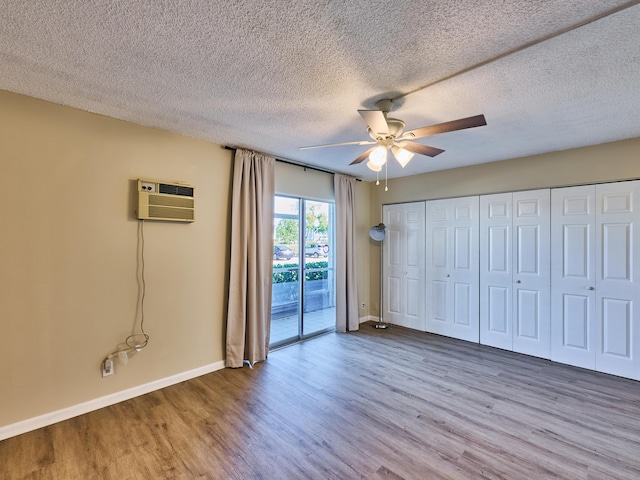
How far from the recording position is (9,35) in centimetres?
156

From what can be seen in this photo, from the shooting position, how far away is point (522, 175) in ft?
12.3

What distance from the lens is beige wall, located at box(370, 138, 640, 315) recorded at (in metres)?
3.14

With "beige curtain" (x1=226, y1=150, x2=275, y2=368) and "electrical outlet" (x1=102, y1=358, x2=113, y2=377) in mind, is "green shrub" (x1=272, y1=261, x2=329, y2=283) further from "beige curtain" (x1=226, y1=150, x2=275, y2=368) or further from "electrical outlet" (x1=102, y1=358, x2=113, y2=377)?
"electrical outlet" (x1=102, y1=358, x2=113, y2=377)

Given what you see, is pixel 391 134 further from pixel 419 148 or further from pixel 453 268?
pixel 453 268

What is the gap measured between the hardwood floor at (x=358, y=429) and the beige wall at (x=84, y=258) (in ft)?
1.21

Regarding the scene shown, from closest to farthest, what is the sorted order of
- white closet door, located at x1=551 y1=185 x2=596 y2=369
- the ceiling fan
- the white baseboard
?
the ceiling fan
the white baseboard
white closet door, located at x1=551 y1=185 x2=596 y2=369

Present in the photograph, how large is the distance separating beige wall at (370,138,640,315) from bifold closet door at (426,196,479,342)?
245 millimetres

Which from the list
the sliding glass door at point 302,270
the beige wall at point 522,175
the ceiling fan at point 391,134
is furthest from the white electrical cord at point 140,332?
the beige wall at point 522,175

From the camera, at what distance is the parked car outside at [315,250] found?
438 cm

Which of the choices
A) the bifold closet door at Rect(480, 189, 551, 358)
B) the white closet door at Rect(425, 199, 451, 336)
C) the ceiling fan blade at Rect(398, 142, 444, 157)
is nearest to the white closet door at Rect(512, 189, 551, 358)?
the bifold closet door at Rect(480, 189, 551, 358)

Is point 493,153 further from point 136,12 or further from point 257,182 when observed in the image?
point 136,12

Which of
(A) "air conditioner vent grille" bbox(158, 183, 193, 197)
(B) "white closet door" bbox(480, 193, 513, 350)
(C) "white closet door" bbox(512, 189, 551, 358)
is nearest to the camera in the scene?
(A) "air conditioner vent grille" bbox(158, 183, 193, 197)

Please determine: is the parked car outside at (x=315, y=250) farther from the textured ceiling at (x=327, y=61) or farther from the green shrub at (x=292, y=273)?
the textured ceiling at (x=327, y=61)

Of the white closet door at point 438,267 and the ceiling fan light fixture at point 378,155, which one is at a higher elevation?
the ceiling fan light fixture at point 378,155
